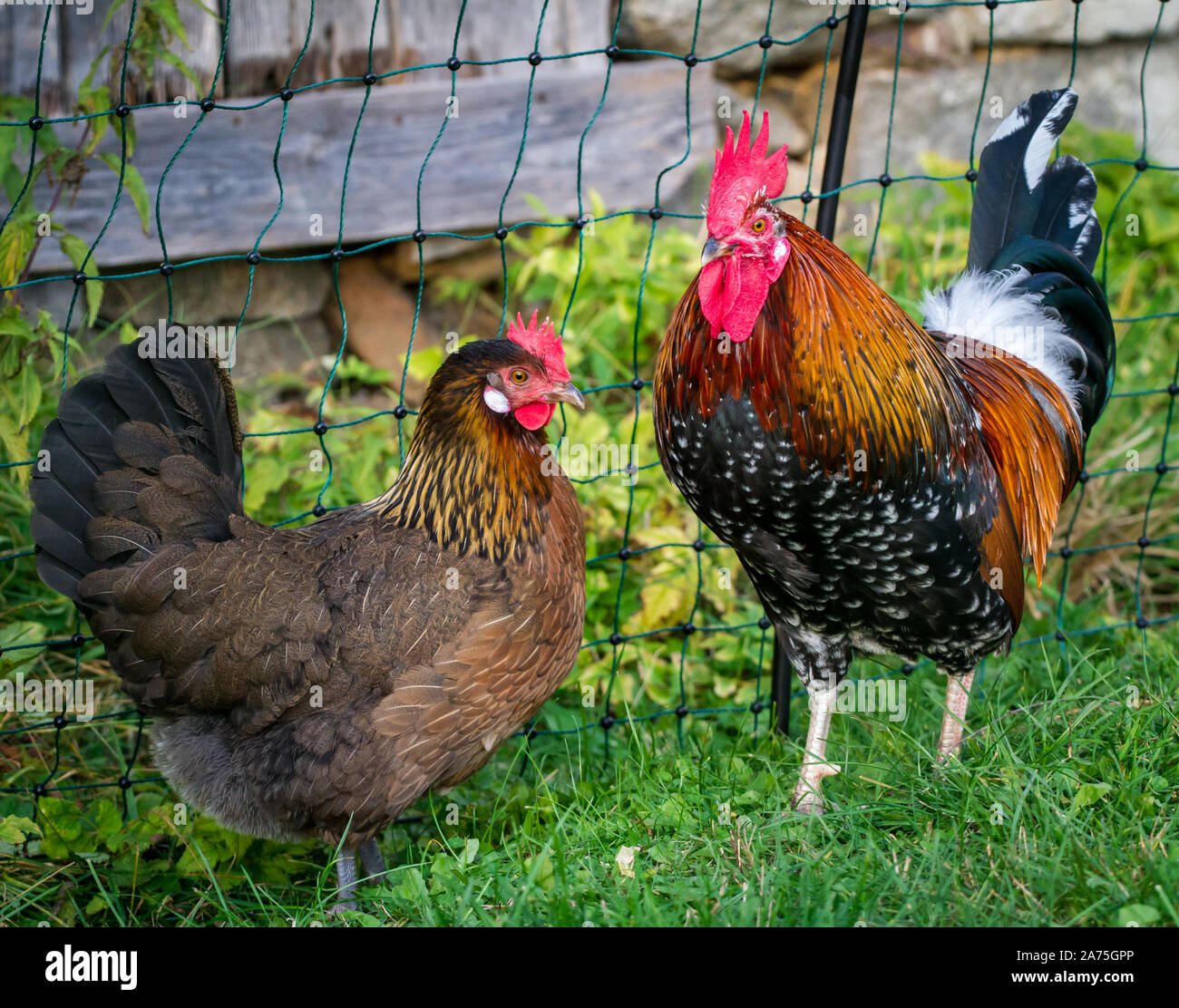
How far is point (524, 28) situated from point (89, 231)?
7.55 ft

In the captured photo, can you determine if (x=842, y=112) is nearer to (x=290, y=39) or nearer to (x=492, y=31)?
(x=492, y=31)

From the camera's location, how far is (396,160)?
5387 millimetres

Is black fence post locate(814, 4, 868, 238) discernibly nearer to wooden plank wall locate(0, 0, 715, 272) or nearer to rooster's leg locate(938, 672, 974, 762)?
rooster's leg locate(938, 672, 974, 762)

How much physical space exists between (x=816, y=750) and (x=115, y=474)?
85.8 inches

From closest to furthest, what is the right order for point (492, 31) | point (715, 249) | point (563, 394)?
point (715, 249), point (563, 394), point (492, 31)

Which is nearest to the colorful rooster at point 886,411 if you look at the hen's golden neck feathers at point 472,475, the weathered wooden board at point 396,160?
the hen's golden neck feathers at point 472,475

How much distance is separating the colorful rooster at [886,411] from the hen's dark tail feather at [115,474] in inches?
53.7

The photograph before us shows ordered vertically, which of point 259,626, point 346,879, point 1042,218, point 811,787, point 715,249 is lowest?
point 346,879

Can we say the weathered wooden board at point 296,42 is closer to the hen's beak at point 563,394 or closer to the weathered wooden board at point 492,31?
the weathered wooden board at point 492,31

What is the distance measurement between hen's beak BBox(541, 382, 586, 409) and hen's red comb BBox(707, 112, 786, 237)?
0.65m

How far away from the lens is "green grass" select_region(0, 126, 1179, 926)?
268 cm

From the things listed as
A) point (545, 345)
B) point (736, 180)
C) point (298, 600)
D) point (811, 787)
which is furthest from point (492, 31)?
point (811, 787)

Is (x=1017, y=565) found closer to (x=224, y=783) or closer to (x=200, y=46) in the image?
(x=224, y=783)

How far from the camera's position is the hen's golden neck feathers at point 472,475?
318cm
